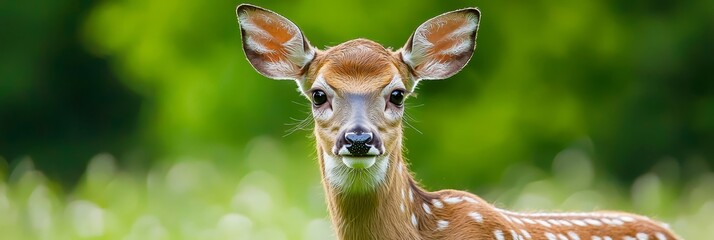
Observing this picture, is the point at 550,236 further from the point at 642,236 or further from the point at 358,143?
the point at 358,143

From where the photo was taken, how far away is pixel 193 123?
39.9 ft

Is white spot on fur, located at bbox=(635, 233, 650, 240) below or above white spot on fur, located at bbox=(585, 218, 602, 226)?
below

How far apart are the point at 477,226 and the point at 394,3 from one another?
6.24 metres

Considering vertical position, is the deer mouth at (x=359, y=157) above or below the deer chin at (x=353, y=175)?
below

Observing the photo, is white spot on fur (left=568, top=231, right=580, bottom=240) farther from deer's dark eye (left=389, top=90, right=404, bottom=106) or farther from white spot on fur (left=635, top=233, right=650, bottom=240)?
deer's dark eye (left=389, top=90, right=404, bottom=106)

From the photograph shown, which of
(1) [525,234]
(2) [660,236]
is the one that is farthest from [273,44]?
(2) [660,236]

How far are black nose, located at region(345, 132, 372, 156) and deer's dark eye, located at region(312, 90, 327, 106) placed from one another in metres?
0.39

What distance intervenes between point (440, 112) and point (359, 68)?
259 inches

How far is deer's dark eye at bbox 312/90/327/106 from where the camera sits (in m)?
5.94

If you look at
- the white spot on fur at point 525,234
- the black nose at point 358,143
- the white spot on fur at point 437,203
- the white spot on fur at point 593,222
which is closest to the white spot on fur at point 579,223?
the white spot on fur at point 593,222

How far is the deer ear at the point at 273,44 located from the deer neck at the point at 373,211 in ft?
1.28

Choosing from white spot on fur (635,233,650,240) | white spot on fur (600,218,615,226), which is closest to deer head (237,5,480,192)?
white spot on fur (600,218,615,226)

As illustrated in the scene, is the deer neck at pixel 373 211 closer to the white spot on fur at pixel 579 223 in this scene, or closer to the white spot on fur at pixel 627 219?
the white spot on fur at pixel 579 223

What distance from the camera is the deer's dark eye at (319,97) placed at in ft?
19.5
